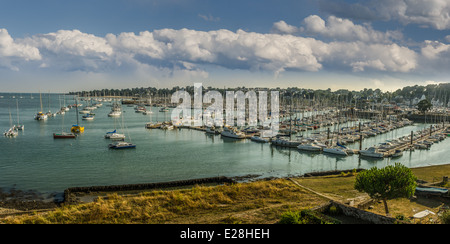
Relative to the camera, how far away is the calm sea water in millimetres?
32031

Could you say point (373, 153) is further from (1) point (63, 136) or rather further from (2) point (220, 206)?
(1) point (63, 136)

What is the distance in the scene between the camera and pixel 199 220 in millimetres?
17172

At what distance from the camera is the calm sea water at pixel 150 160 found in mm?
32031

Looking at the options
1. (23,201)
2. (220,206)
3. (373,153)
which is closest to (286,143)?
(373,153)

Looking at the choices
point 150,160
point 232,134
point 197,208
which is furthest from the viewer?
point 232,134

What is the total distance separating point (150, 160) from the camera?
41.1m

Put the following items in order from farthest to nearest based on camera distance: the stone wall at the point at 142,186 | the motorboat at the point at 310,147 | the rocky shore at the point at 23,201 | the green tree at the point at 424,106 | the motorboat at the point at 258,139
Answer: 1. the green tree at the point at 424,106
2. the motorboat at the point at 258,139
3. the motorboat at the point at 310,147
4. the stone wall at the point at 142,186
5. the rocky shore at the point at 23,201

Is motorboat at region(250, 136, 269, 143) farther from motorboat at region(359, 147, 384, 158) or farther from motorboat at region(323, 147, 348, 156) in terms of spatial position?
motorboat at region(359, 147, 384, 158)

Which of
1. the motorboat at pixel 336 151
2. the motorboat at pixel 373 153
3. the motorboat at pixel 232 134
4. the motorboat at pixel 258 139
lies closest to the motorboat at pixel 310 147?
the motorboat at pixel 336 151

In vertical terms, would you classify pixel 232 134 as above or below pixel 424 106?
below

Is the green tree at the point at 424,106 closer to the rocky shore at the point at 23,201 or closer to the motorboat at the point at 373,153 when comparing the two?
the motorboat at the point at 373,153
